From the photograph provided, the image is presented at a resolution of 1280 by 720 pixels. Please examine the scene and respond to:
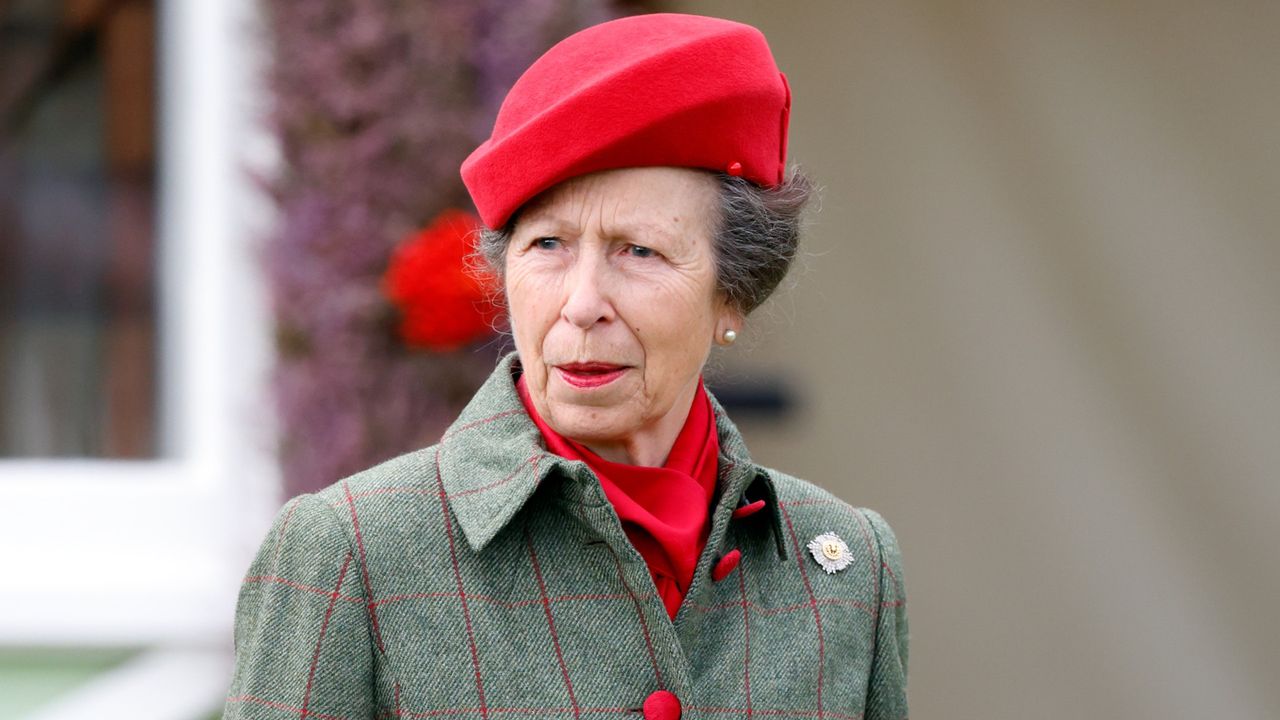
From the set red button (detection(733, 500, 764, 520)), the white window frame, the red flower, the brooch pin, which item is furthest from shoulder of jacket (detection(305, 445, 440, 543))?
the white window frame

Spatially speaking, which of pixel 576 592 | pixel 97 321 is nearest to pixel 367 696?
pixel 576 592

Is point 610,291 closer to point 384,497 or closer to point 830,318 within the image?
point 384,497

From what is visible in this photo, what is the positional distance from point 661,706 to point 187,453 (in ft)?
8.31

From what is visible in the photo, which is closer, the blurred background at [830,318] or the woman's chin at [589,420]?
the woman's chin at [589,420]

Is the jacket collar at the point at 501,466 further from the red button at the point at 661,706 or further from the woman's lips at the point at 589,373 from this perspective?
the red button at the point at 661,706

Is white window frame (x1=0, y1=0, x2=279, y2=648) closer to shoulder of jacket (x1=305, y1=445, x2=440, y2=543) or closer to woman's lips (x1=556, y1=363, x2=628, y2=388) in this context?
shoulder of jacket (x1=305, y1=445, x2=440, y2=543)

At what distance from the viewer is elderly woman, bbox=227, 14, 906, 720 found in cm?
168

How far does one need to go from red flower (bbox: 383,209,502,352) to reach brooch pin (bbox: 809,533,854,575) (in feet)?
5.05

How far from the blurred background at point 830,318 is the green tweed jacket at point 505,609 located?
172cm

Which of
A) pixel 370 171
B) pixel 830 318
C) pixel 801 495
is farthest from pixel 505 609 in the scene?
pixel 830 318

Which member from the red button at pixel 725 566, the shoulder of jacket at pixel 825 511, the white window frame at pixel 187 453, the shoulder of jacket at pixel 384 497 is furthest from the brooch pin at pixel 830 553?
the white window frame at pixel 187 453

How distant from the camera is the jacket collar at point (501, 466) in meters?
1.72

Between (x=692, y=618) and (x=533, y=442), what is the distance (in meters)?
0.28

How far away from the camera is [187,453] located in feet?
13.0
